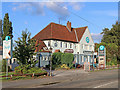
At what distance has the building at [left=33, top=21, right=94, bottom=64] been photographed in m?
46.5

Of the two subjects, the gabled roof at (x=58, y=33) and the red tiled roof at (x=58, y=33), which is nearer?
the red tiled roof at (x=58, y=33)

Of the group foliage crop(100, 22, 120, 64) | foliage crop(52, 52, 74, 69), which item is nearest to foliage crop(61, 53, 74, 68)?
foliage crop(52, 52, 74, 69)

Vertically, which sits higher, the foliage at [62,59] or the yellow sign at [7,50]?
the yellow sign at [7,50]

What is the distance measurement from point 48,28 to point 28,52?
26422 mm

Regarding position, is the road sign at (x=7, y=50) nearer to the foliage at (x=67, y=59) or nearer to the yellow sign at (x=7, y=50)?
the yellow sign at (x=7, y=50)

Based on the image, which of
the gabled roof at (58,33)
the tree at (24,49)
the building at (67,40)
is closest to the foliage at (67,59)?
the building at (67,40)

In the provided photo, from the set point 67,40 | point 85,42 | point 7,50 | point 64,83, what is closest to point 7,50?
point 7,50

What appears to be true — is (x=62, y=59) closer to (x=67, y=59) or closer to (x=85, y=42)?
(x=67, y=59)

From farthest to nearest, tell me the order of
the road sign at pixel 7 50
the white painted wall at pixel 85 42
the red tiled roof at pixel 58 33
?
1. the white painted wall at pixel 85 42
2. the red tiled roof at pixel 58 33
3. the road sign at pixel 7 50

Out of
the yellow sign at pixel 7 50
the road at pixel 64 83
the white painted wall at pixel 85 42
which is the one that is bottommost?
the road at pixel 64 83

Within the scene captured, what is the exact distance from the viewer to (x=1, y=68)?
92.1ft

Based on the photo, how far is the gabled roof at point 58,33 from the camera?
48.1 metres

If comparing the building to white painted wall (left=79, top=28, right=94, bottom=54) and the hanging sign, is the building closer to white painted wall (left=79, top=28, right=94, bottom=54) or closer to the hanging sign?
white painted wall (left=79, top=28, right=94, bottom=54)

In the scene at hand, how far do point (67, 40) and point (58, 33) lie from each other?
11.2ft
